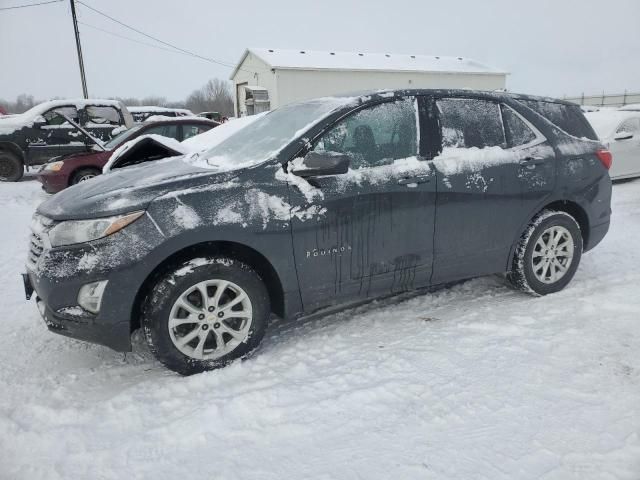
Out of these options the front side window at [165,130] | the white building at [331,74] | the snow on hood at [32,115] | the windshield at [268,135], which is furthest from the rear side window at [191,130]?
the white building at [331,74]

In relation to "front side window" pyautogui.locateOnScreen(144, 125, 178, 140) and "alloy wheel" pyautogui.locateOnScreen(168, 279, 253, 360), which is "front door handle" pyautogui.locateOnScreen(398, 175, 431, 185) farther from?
"front side window" pyautogui.locateOnScreen(144, 125, 178, 140)

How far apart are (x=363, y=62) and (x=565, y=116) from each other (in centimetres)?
2775

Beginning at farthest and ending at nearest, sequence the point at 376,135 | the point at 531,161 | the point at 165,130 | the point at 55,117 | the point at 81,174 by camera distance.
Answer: the point at 55,117
the point at 165,130
the point at 81,174
the point at 531,161
the point at 376,135

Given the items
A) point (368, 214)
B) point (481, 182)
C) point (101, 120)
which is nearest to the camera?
point (368, 214)

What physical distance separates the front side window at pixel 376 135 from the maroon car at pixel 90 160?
617cm

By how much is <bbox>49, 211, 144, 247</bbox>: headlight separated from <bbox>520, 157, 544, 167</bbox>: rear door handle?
2795 millimetres

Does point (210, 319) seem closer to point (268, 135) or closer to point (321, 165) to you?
point (321, 165)

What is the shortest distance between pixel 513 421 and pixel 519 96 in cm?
266

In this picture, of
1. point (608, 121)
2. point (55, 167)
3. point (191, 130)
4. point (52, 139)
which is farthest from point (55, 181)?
point (608, 121)

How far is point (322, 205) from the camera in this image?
2.94 metres

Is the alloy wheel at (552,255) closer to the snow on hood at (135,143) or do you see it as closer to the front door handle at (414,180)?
the front door handle at (414,180)

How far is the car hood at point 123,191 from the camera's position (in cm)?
259

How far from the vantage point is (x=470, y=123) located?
3.50 meters

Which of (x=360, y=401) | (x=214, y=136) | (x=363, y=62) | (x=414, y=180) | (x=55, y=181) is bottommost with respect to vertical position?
(x=360, y=401)
